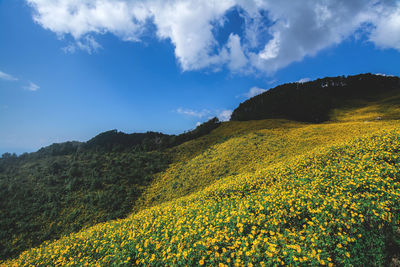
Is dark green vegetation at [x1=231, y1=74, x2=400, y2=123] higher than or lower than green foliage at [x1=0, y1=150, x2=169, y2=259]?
higher

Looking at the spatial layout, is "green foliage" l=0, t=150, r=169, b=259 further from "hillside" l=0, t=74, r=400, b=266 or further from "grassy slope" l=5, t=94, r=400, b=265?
"hillside" l=0, t=74, r=400, b=266

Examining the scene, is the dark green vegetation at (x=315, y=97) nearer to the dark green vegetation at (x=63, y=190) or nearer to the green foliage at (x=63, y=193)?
the dark green vegetation at (x=63, y=190)

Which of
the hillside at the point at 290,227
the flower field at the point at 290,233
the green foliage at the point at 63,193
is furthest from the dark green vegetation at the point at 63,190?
the hillside at the point at 290,227

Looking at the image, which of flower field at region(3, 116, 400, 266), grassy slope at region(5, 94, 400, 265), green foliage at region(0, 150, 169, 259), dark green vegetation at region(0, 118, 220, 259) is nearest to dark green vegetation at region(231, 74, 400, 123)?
dark green vegetation at region(0, 118, 220, 259)

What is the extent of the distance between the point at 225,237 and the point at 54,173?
33617mm

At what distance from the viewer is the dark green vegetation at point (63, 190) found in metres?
16.5

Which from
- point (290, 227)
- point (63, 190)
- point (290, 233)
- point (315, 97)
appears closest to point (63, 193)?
point (63, 190)

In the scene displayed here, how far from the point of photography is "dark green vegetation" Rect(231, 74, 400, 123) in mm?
66000

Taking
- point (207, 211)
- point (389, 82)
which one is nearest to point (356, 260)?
point (207, 211)

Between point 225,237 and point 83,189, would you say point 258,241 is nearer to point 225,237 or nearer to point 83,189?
point 225,237

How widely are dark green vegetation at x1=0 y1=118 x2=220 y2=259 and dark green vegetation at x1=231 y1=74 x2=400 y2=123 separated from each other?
5425 cm

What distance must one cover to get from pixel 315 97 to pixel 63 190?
302 feet

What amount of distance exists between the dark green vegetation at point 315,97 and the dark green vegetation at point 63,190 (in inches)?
2136

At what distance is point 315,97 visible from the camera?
2928 inches
